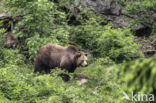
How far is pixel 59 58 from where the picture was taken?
1157cm

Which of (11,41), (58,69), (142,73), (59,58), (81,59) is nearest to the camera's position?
(142,73)

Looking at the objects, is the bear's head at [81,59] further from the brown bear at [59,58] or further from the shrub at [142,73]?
the shrub at [142,73]

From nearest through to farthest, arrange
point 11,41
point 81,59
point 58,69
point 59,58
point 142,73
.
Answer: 1. point 142,73
2. point 58,69
3. point 81,59
4. point 59,58
5. point 11,41

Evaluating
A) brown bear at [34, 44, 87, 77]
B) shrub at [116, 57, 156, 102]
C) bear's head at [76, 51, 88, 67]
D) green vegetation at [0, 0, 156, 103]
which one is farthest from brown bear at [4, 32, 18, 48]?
shrub at [116, 57, 156, 102]

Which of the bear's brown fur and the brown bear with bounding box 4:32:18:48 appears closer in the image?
the bear's brown fur

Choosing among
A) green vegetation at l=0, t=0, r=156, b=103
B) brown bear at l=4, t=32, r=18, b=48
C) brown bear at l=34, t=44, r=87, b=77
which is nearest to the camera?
green vegetation at l=0, t=0, r=156, b=103

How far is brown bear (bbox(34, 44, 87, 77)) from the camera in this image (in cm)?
1122

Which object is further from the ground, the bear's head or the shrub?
the shrub

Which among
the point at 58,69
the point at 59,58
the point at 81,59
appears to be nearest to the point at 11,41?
the point at 59,58

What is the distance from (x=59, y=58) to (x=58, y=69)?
1.69 m

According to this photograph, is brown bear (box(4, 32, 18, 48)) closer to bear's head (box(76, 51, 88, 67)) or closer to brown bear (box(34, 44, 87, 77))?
brown bear (box(34, 44, 87, 77))

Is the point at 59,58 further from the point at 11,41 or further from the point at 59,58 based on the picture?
the point at 11,41

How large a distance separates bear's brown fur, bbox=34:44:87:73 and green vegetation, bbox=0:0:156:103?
429mm

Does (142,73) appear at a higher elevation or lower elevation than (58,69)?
higher
